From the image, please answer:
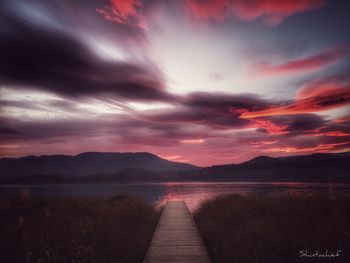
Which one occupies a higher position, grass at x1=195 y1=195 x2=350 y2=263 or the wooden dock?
grass at x1=195 y1=195 x2=350 y2=263

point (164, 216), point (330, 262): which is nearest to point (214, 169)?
point (164, 216)

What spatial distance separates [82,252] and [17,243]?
183cm

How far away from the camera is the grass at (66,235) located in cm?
734

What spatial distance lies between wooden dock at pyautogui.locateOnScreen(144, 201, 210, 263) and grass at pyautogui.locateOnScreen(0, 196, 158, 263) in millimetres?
478

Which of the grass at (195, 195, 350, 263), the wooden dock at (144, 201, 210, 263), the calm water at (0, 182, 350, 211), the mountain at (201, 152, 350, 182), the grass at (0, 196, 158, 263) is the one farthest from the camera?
the mountain at (201, 152, 350, 182)

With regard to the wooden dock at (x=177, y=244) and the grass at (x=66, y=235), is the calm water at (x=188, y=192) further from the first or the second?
the wooden dock at (x=177, y=244)

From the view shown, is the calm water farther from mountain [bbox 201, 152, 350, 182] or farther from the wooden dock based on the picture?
mountain [bbox 201, 152, 350, 182]

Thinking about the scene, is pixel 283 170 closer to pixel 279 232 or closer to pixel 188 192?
pixel 188 192

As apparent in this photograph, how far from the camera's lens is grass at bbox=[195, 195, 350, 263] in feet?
24.9

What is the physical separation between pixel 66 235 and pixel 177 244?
4636 millimetres

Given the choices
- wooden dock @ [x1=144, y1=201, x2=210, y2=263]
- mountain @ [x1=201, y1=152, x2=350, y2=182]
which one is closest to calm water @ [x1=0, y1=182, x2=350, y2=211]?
wooden dock @ [x1=144, y1=201, x2=210, y2=263]

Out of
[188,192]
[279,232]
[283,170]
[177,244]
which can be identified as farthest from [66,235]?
[283,170]

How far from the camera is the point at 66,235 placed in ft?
28.1

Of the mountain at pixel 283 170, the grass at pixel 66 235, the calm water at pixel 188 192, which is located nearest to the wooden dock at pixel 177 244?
the grass at pixel 66 235
